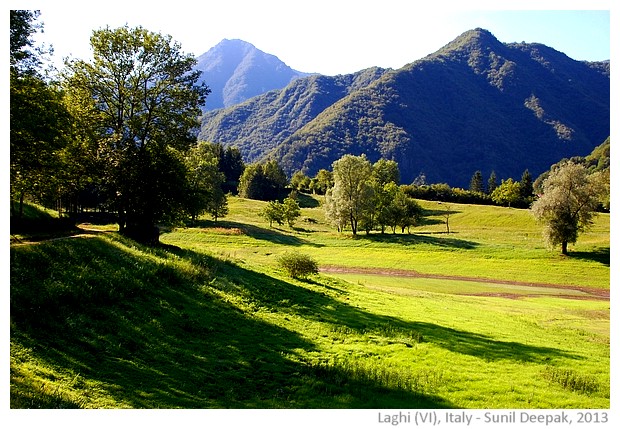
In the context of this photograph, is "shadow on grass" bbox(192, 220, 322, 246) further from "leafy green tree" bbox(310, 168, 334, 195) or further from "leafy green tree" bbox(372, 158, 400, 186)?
"leafy green tree" bbox(310, 168, 334, 195)

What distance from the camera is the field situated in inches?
525

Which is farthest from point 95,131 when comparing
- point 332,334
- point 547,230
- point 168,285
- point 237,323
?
point 547,230

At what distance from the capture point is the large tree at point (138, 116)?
3089 centimetres

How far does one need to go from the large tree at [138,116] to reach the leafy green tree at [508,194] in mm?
130378

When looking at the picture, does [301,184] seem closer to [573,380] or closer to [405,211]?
[405,211]

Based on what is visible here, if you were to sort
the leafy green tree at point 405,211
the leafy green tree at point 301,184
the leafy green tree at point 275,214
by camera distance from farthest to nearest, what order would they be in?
the leafy green tree at point 301,184 → the leafy green tree at point 275,214 → the leafy green tree at point 405,211

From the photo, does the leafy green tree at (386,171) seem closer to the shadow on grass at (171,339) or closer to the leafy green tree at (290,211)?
the leafy green tree at (290,211)

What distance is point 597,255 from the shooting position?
6481cm

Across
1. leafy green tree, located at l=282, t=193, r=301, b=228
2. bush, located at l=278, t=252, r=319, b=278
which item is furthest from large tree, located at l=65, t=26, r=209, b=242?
leafy green tree, located at l=282, t=193, r=301, b=228

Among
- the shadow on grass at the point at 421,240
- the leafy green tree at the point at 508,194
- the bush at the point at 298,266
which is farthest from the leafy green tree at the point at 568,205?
the leafy green tree at the point at 508,194

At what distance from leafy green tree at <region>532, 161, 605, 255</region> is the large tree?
5949cm

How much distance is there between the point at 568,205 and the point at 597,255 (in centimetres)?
887

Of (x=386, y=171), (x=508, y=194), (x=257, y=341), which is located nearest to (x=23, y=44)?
(x=257, y=341)

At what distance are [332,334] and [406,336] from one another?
401 centimetres
